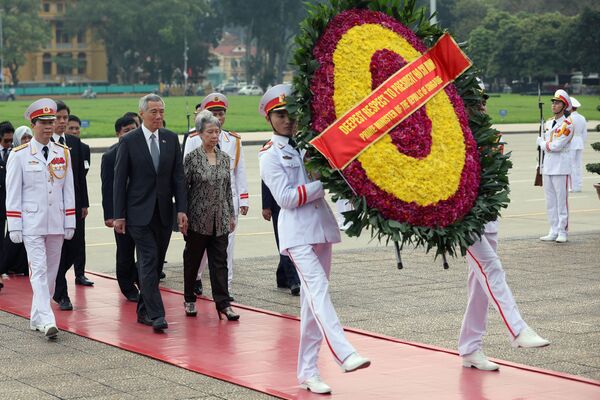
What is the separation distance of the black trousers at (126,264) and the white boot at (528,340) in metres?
4.48

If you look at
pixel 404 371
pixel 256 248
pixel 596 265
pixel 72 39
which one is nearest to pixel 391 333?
pixel 404 371

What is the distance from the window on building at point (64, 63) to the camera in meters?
132

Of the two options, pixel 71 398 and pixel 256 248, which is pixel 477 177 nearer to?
pixel 71 398

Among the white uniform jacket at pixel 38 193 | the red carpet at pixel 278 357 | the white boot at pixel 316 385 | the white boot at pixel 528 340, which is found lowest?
the red carpet at pixel 278 357

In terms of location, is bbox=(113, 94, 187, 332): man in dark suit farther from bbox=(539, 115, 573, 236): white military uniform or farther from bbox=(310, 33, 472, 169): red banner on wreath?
bbox=(539, 115, 573, 236): white military uniform

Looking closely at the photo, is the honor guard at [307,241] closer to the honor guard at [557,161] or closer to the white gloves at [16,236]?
the white gloves at [16,236]

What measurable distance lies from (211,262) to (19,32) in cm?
11337

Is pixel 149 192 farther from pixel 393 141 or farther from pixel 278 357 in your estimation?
pixel 393 141

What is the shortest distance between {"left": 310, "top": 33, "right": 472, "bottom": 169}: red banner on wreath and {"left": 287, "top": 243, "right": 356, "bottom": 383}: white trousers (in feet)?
2.49

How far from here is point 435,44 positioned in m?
7.04

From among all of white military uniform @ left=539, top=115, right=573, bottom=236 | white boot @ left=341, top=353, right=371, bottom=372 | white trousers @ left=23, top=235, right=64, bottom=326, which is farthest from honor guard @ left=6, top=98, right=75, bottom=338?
white military uniform @ left=539, top=115, right=573, bottom=236

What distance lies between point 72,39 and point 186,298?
13276cm

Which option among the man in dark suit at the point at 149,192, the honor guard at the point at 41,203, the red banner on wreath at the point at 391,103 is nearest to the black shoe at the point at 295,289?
the man in dark suit at the point at 149,192

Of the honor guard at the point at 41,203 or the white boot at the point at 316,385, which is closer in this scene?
the white boot at the point at 316,385
